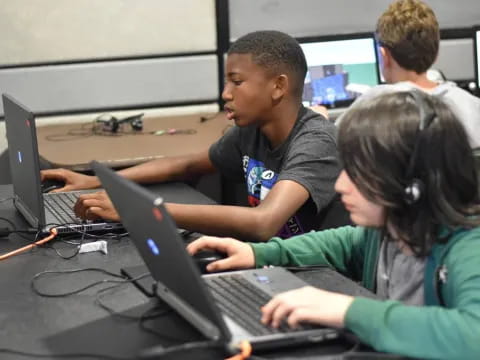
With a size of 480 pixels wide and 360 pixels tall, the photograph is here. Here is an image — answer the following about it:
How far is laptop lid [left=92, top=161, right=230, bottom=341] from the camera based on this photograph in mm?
1137

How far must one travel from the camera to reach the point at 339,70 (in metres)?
3.39

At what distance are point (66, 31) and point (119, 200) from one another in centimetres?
212

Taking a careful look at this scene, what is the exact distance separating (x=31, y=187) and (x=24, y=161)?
7 cm

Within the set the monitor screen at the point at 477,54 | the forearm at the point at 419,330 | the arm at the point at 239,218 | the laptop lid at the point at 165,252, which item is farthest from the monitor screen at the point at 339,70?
the forearm at the point at 419,330

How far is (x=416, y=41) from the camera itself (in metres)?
2.85

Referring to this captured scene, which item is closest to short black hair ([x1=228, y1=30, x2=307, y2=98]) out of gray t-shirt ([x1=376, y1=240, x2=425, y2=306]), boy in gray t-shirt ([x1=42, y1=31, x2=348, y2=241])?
boy in gray t-shirt ([x1=42, y1=31, x2=348, y2=241])

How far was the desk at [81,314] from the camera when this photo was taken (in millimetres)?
1289

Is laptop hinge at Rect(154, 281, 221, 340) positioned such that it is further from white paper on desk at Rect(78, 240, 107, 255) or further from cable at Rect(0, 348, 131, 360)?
white paper on desk at Rect(78, 240, 107, 255)

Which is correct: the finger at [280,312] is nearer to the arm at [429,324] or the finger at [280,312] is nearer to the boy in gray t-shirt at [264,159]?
the arm at [429,324]

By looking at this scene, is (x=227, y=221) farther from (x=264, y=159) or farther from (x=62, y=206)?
(x=62, y=206)

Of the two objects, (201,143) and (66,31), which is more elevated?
(66,31)

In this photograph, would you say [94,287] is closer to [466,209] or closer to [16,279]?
[16,279]

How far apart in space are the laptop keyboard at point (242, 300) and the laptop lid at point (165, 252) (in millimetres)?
67

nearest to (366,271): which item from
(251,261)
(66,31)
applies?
(251,261)
